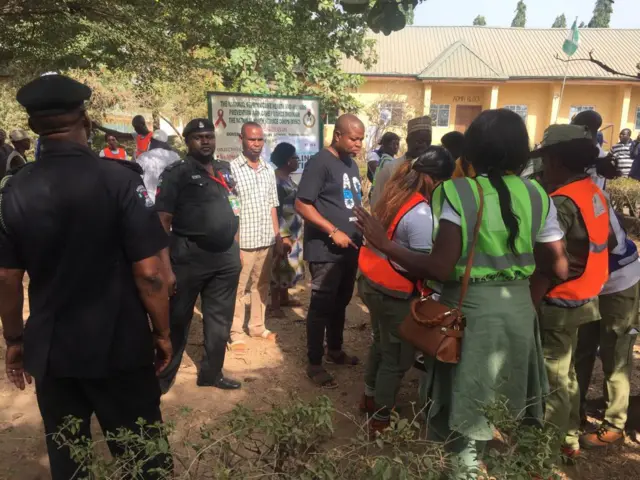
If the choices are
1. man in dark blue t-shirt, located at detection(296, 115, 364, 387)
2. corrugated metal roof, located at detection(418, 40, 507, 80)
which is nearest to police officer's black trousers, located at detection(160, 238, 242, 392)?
man in dark blue t-shirt, located at detection(296, 115, 364, 387)

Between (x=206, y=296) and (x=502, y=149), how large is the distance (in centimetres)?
239

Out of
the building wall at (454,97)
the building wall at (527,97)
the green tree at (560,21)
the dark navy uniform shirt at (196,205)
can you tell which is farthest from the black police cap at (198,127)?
the green tree at (560,21)

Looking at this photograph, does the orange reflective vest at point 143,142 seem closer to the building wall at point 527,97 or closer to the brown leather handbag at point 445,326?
the brown leather handbag at point 445,326

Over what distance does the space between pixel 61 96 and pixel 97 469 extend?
49.1 inches

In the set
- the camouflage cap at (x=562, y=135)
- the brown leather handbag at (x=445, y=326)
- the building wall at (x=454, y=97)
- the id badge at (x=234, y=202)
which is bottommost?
the brown leather handbag at (x=445, y=326)

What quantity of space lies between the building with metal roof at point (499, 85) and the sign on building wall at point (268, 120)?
45.9ft

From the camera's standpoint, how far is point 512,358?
77.4 inches

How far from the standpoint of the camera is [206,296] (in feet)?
11.6

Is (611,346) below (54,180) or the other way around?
below

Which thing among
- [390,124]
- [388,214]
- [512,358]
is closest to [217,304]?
[388,214]

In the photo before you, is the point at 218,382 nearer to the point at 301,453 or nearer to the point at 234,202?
the point at 234,202

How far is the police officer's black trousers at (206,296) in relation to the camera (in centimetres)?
336

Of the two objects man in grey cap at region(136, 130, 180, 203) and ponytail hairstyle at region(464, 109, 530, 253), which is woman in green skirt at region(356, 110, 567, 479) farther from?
man in grey cap at region(136, 130, 180, 203)

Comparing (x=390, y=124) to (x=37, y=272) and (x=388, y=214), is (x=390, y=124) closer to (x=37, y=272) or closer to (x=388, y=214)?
(x=388, y=214)
